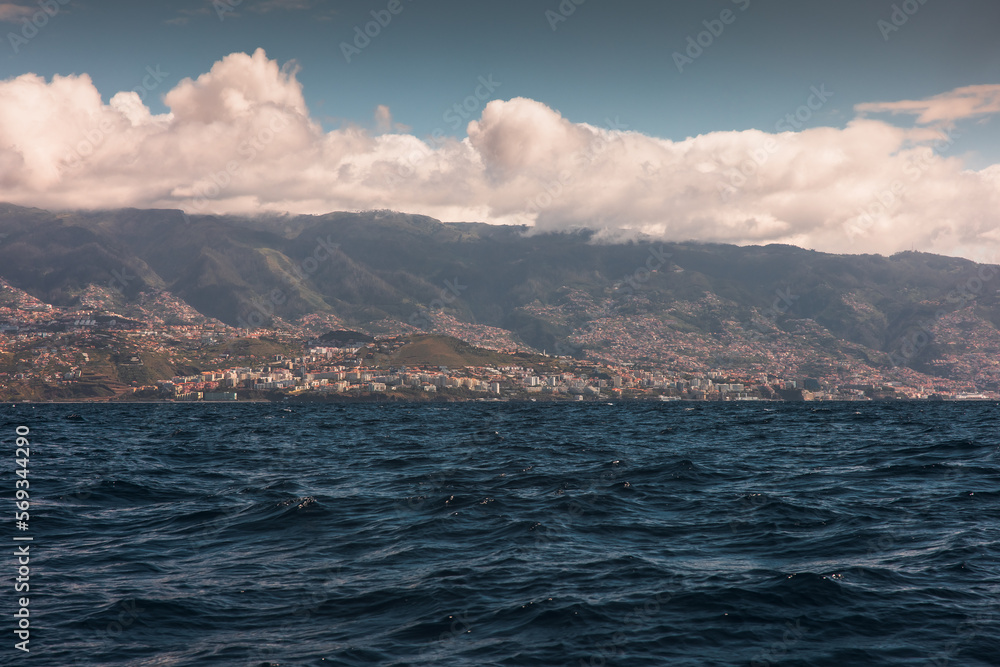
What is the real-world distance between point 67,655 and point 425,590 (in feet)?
24.7

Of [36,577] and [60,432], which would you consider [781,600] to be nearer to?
[36,577]

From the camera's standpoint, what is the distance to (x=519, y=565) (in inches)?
717

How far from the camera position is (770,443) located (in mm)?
50781

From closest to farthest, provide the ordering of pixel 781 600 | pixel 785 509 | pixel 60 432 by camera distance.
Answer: pixel 781 600 < pixel 785 509 < pixel 60 432

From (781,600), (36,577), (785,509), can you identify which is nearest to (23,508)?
(36,577)

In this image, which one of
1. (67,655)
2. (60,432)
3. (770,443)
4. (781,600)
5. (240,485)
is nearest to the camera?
(67,655)

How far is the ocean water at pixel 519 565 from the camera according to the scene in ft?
42.5

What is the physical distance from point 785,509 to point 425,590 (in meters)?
15.2

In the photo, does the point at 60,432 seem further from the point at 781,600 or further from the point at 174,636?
the point at 781,600

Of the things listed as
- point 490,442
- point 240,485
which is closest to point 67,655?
point 240,485

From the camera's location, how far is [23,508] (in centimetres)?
2628

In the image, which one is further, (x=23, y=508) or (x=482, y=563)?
(x=23, y=508)

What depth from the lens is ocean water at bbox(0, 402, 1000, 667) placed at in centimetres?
1296

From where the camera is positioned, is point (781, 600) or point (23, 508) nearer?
point (781, 600)
